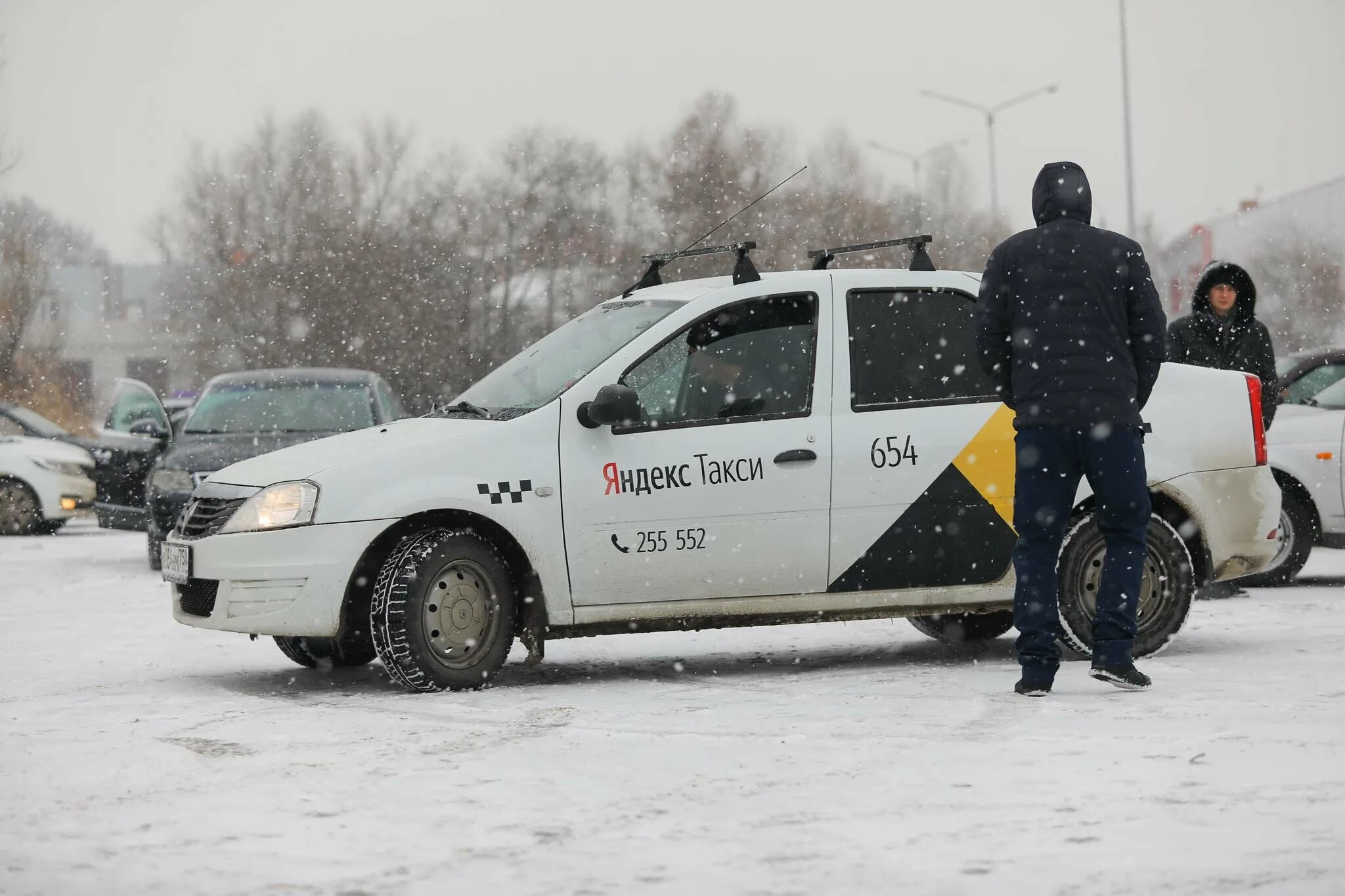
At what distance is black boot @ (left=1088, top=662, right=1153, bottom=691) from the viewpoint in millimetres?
7406

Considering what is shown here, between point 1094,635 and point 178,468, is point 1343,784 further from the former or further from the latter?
point 178,468

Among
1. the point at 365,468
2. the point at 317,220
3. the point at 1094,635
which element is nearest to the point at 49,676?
the point at 365,468

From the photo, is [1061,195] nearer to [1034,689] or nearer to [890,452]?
[890,452]

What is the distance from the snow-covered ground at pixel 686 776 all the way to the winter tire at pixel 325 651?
123 mm

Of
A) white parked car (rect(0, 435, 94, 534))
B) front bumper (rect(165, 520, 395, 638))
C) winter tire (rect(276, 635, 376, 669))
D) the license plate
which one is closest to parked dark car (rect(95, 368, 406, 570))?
winter tire (rect(276, 635, 376, 669))

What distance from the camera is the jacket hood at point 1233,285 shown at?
1145 centimetres

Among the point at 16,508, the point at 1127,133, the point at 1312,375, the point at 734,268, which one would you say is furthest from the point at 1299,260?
the point at 734,268

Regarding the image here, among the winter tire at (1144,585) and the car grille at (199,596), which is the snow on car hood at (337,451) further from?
the winter tire at (1144,585)

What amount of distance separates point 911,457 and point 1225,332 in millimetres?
4088

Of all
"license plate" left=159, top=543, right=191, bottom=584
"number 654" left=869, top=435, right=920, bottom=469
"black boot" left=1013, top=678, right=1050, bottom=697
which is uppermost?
"number 654" left=869, top=435, right=920, bottom=469

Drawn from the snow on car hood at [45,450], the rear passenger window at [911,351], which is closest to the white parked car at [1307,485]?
the rear passenger window at [911,351]

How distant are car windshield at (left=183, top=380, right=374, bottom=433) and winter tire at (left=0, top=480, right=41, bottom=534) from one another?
6.81 m

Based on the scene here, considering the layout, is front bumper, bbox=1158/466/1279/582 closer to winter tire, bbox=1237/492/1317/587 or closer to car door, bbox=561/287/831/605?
car door, bbox=561/287/831/605

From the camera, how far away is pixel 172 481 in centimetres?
1427
